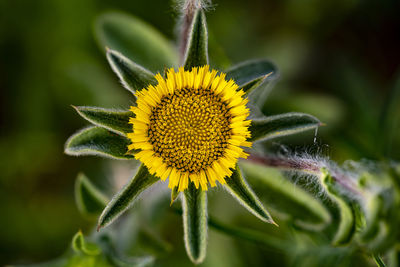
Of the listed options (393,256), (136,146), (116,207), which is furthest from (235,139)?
(393,256)

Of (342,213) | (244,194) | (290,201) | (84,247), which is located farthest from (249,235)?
(84,247)

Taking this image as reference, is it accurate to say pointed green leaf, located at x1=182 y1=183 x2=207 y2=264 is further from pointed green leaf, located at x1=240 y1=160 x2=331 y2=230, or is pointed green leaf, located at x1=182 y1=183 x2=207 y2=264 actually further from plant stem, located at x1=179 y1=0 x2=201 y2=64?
plant stem, located at x1=179 y1=0 x2=201 y2=64

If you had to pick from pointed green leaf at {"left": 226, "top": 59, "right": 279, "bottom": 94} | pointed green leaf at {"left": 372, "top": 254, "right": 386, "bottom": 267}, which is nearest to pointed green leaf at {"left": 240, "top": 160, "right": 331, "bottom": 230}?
pointed green leaf at {"left": 372, "top": 254, "right": 386, "bottom": 267}

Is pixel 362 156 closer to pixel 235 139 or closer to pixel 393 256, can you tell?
pixel 393 256

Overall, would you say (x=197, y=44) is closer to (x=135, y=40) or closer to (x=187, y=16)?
(x=187, y=16)

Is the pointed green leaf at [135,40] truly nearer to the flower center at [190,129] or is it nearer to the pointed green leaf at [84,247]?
the flower center at [190,129]

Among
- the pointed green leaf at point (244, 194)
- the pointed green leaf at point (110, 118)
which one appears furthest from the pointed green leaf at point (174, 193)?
the pointed green leaf at point (110, 118)
